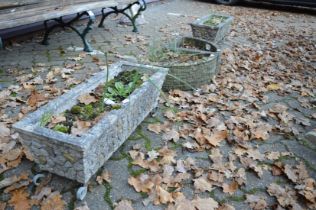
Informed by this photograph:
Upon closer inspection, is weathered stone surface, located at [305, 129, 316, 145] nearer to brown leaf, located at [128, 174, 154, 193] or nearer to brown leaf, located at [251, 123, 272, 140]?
brown leaf, located at [251, 123, 272, 140]

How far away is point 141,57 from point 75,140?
256cm

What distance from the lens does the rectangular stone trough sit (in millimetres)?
1691

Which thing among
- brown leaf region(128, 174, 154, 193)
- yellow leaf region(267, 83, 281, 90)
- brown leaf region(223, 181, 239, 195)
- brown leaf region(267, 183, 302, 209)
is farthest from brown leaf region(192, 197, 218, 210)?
yellow leaf region(267, 83, 281, 90)

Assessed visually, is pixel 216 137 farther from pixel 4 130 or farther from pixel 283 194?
pixel 4 130

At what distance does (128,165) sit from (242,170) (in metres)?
0.84

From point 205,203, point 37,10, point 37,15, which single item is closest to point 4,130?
point 37,15

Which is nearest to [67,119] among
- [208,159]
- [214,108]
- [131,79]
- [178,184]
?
[131,79]

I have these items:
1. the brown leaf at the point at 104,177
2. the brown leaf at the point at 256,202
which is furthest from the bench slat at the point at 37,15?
the brown leaf at the point at 256,202

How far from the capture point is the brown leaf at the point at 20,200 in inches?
71.3

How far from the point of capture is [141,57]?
406 centimetres

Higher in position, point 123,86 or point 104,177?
point 123,86

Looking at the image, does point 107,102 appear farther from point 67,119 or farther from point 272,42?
point 272,42

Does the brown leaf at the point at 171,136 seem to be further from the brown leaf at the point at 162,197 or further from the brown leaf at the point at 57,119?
the brown leaf at the point at 57,119

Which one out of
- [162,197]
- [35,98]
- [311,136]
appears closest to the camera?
[162,197]
